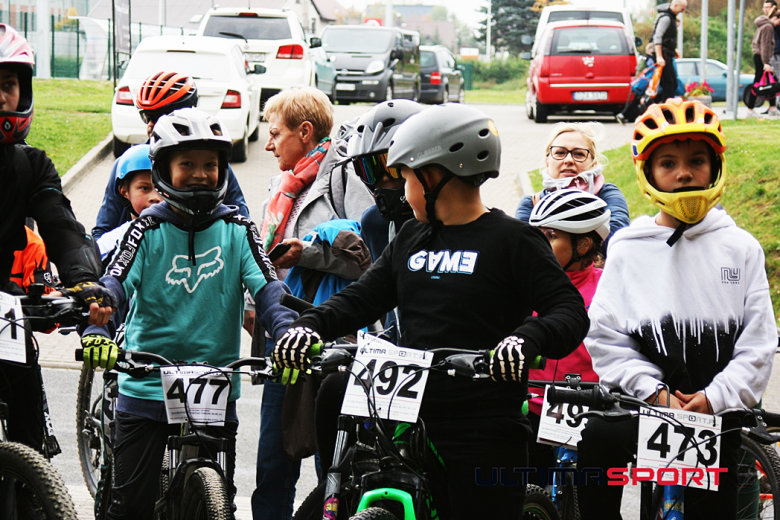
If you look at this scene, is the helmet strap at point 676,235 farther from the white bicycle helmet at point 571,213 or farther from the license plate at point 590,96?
the license plate at point 590,96

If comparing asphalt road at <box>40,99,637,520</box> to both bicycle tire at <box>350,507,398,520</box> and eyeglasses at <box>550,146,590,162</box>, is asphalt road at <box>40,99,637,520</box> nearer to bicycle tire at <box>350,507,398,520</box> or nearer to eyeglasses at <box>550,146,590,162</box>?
eyeglasses at <box>550,146,590,162</box>

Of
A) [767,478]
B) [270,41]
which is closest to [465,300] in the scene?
[767,478]

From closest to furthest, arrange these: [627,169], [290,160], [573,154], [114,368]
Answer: [114,368] < [290,160] < [573,154] < [627,169]

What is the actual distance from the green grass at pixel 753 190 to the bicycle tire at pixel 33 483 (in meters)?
8.18

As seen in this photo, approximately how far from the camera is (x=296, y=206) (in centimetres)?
532

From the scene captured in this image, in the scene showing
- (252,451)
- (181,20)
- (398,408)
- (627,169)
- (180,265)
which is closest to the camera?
(398,408)

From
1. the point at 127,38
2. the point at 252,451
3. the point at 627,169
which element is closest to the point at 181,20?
the point at 127,38

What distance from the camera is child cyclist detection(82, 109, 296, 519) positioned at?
413 centimetres

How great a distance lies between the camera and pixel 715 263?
3820 mm

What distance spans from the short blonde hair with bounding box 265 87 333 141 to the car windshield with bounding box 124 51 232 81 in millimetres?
10633

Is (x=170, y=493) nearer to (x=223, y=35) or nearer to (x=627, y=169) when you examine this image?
(x=627, y=169)

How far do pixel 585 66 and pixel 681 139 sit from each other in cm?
1800

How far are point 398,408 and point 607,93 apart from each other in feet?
63.0

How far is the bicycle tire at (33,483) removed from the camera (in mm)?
3875
